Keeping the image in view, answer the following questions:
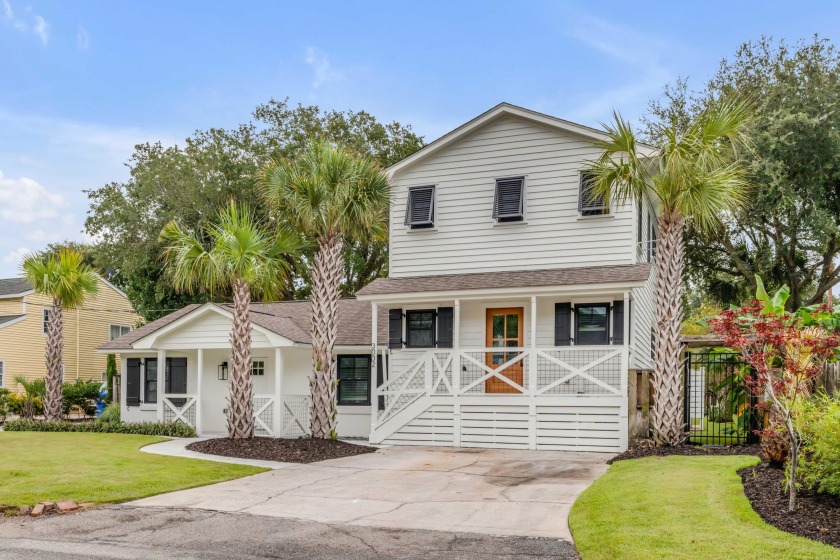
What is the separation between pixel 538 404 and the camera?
Result: 17.0 metres

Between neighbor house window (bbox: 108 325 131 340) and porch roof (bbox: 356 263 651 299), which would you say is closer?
porch roof (bbox: 356 263 651 299)

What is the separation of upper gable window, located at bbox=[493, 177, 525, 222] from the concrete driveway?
5871 millimetres

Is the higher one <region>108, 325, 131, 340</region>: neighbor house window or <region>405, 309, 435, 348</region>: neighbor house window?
<region>405, 309, 435, 348</region>: neighbor house window

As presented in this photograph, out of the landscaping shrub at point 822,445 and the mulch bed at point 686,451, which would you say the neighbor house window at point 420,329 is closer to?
the mulch bed at point 686,451

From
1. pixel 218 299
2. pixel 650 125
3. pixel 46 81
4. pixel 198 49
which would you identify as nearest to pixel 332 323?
pixel 198 49

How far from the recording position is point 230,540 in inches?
336

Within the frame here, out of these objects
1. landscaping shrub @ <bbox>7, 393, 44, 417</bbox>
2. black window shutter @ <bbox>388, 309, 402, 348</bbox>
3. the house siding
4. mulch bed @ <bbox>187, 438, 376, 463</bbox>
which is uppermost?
the house siding

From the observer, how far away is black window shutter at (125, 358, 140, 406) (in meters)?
24.1

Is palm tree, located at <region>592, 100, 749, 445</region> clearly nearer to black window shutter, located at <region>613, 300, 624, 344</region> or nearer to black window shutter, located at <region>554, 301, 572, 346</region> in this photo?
black window shutter, located at <region>613, 300, 624, 344</region>

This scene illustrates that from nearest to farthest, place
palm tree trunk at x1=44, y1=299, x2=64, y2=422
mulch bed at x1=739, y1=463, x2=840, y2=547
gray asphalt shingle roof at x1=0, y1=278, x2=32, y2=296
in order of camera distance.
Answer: mulch bed at x1=739, y1=463, x2=840, y2=547 → palm tree trunk at x1=44, y1=299, x2=64, y2=422 → gray asphalt shingle roof at x1=0, y1=278, x2=32, y2=296

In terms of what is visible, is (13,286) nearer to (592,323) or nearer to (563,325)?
(563,325)

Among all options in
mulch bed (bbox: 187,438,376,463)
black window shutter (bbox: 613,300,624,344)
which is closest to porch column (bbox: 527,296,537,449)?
black window shutter (bbox: 613,300,624,344)

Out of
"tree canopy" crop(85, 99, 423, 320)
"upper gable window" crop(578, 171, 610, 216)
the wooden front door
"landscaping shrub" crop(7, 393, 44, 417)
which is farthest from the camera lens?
"tree canopy" crop(85, 99, 423, 320)

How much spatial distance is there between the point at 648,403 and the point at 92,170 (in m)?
28.3
